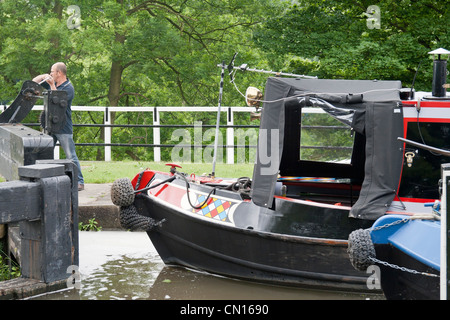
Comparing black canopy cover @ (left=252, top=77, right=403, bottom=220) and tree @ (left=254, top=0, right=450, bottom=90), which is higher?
tree @ (left=254, top=0, right=450, bottom=90)

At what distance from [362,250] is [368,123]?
193 cm

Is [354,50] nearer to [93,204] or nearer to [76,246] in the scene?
[93,204]

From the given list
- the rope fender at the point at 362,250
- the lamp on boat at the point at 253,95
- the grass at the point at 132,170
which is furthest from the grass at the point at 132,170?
the rope fender at the point at 362,250

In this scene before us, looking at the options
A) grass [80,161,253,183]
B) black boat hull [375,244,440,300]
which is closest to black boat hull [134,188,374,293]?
black boat hull [375,244,440,300]

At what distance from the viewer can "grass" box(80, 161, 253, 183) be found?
13.4 meters

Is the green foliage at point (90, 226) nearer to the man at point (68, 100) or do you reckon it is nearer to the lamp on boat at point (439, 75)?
the man at point (68, 100)

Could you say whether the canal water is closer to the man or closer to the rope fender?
the man

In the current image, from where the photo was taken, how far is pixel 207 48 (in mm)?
23188

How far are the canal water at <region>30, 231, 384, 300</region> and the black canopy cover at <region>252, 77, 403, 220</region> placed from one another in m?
0.99

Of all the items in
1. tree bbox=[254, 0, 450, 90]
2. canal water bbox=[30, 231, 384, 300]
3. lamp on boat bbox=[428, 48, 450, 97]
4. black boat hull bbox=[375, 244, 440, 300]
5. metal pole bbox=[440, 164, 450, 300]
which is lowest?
canal water bbox=[30, 231, 384, 300]

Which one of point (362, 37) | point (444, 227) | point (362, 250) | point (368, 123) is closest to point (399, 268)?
point (362, 250)

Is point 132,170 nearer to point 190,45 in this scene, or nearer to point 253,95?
point 253,95

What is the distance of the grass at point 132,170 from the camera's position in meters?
13.4

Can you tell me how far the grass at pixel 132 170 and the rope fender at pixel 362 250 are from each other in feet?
23.6
